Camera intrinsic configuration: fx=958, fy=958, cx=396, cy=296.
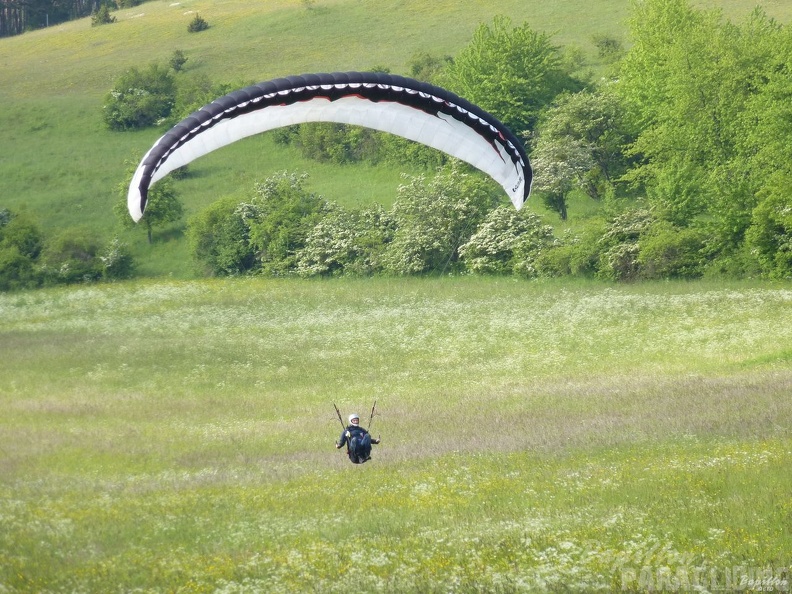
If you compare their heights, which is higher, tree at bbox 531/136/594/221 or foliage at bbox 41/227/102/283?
tree at bbox 531/136/594/221

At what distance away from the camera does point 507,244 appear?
47031 millimetres

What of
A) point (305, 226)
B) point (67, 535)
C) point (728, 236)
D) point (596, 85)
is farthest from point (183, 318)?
point (596, 85)

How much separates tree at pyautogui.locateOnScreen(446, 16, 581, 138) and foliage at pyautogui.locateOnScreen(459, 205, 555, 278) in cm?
1801

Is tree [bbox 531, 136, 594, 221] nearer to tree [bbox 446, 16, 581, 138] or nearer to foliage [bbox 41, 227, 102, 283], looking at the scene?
tree [bbox 446, 16, 581, 138]

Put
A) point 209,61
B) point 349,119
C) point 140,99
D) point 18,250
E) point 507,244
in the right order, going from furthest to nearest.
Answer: point 209,61, point 140,99, point 18,250, point 507,244, point 349,119

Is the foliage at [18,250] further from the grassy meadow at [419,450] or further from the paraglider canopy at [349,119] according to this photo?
the paraglider canopy at [349,119]

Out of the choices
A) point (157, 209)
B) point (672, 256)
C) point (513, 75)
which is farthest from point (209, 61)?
point (672, 256)

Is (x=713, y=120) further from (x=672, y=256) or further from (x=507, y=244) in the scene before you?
(x=507, y=244)

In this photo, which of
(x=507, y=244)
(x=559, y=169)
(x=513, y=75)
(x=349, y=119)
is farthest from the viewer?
(x=513, y=75)

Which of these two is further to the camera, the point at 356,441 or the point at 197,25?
the point at 197,25

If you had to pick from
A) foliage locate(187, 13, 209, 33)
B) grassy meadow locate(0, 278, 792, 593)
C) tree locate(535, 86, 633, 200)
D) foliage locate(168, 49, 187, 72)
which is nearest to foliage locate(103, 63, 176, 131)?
foliage locate(168, 49, 187, 72)

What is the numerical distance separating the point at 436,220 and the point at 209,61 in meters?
51.0

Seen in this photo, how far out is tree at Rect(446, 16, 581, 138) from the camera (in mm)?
65125

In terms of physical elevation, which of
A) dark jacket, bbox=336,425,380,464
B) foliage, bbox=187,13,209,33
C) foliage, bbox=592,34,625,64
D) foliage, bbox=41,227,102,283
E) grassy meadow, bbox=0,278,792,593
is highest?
foliage, bbox=187,13,209,33
